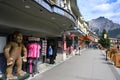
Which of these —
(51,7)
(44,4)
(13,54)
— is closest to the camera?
(13,54)

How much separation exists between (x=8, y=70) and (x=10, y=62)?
14.8 inches

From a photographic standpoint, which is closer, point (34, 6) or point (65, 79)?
point (34, 6)

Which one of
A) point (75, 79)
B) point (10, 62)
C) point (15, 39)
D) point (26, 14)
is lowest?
point (75, 79)

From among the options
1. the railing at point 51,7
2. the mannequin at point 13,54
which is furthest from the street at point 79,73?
the railing at point 51,7

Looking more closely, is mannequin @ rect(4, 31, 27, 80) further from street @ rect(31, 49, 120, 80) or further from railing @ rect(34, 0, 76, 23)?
railing @ rect(34, 0, 76, 23)

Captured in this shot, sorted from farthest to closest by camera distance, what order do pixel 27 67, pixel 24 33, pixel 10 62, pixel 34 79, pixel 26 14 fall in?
pixel 24 33 → pixel 27 67 → pixel 26 14 → pixel 34 79 → pixel 10 62

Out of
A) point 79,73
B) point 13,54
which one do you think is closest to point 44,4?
point 13,54

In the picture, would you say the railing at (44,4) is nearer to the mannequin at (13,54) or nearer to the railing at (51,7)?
the railing at (51,7)

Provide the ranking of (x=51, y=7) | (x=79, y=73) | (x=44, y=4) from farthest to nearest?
(x=79, y=73) < (x=51, y=7) < (x=44, y=4)

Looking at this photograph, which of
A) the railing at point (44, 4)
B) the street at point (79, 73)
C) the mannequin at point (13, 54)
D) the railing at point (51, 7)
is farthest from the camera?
the street at point (79, 73)

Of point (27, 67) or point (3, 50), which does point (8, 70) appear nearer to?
point (3, 50)

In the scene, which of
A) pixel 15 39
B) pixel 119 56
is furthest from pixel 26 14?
pixel 119 56

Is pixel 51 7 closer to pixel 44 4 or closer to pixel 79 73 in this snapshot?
pixel 44 4

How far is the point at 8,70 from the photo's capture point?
12.8 m
